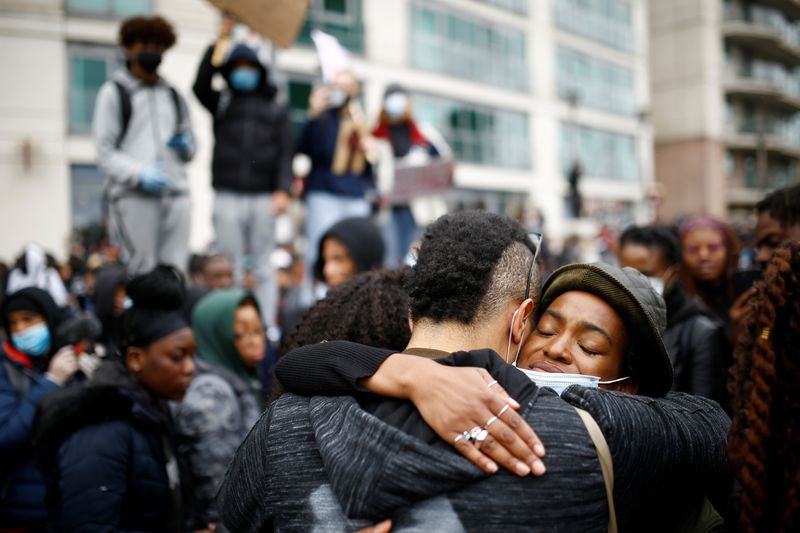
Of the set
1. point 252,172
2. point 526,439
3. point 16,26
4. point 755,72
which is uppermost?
point 755,72

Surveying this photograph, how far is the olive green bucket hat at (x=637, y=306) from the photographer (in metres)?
2.17

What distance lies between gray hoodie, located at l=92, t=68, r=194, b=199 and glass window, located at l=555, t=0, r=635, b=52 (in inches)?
1126

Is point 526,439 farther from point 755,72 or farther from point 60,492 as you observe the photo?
point 755,72

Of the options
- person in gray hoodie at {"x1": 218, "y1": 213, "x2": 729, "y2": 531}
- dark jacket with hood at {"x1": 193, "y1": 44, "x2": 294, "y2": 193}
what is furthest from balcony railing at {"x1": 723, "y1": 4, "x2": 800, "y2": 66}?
person in gray hoodie at {"x1": 218, "y1": 213, "x2": 729, "y2": 531}

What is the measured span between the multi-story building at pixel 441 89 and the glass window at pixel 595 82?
3.0 inches

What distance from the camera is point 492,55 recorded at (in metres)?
28.4

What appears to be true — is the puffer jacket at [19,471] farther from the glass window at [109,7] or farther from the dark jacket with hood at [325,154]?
the glass window at [109,7]

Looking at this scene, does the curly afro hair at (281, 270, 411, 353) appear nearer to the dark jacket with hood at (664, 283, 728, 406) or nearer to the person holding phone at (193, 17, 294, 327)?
the dark jacket with hood at (664, 283, 728, 406)

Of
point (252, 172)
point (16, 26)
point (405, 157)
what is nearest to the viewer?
point (252, 172)

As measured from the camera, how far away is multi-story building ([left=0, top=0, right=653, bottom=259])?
17953mm

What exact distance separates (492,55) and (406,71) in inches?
206

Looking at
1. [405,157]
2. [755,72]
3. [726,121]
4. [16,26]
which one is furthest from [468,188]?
[755,72]

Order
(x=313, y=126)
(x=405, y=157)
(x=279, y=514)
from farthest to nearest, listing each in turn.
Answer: (x=405, y=157) → (x=313, y=126) → (x=279, y=514)

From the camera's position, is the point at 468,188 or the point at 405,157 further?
the point at 468,188
